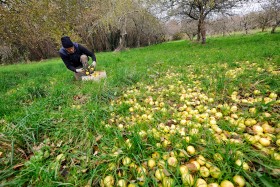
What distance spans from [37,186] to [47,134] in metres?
0.93

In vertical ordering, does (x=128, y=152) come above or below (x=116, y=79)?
below

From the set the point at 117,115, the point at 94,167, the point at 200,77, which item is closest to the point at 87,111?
the point at 117,115

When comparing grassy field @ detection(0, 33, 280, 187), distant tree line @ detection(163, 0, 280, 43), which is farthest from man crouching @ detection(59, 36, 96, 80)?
distant tree line @ detection(163, 0, 280, 43)

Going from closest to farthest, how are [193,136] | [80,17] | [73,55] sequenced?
[193,136] → [73,55] → [80,17]

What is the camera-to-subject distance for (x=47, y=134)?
2.06 metres

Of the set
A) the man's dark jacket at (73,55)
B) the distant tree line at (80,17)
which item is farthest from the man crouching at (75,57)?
the distant tree line at (80,17)

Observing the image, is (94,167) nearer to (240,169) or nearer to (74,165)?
(74,165)

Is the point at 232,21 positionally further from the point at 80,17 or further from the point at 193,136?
the point at 193,136

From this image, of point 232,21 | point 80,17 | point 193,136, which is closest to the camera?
point 193,136

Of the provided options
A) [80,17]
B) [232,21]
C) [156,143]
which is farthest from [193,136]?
[232,21]

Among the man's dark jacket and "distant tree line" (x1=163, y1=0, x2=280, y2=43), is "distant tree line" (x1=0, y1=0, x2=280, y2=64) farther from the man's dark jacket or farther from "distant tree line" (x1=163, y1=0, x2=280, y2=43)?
the man's dark jacket

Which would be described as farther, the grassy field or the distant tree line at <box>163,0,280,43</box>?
the distant tree line at <box>163,0,280,43</box>

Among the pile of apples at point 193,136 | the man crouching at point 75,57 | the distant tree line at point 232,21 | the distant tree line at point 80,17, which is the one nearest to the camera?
the pile of apples at point 193,136

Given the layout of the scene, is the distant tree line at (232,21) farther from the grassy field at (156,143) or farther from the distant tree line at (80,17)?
the grassy field at (156,143)
